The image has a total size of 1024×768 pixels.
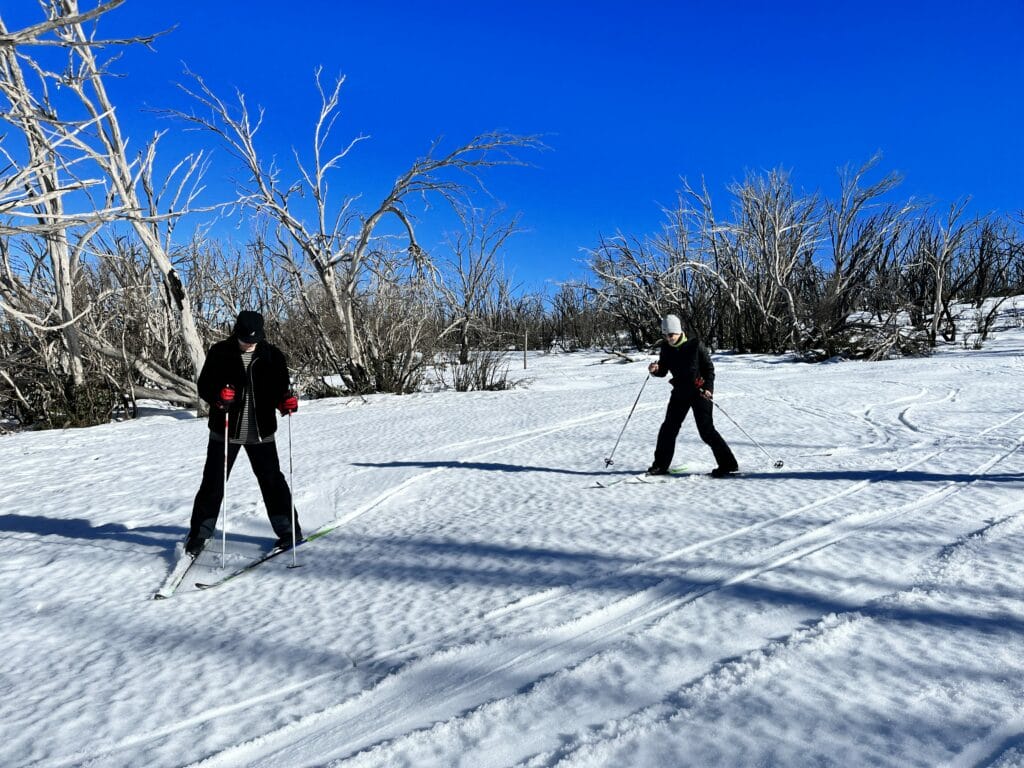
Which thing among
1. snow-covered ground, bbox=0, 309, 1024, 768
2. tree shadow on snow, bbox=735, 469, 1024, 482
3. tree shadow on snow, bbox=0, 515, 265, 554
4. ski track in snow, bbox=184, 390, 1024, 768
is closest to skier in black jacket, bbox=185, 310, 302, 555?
snow-covered ground, bbox=0, 309, 1024, 768

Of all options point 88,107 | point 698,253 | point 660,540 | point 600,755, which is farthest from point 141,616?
point 698,253

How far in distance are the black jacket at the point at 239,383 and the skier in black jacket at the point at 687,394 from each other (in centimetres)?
351

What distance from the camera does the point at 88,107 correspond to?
1223 centimetres

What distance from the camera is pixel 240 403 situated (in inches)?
177

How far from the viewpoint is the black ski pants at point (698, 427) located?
639 cm

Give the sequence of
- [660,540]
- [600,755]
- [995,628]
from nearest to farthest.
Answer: [600,755]
[995,628]
[660,540]

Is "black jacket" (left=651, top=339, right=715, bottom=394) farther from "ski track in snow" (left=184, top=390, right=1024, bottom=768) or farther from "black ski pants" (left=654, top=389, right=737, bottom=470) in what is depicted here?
"ski track in snow" (left=184, top=390, right=1024, bottom=768)

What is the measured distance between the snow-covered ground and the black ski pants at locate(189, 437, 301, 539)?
0.30 m

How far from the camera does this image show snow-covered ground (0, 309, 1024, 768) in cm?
238

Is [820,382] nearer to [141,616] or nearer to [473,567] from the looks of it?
[473,567]

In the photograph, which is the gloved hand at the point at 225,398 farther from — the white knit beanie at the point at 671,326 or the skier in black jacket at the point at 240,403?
the white knit beanie at the point at 671,326

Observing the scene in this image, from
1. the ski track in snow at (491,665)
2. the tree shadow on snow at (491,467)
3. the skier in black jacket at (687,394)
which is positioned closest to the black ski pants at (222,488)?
the ski track in snow at (491,665)

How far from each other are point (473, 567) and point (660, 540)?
1.27 m

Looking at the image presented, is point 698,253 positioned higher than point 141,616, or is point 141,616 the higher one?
point 698,253
